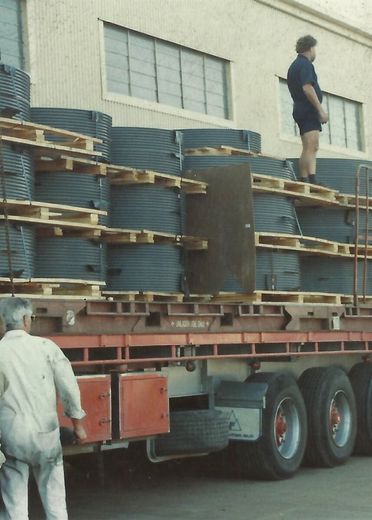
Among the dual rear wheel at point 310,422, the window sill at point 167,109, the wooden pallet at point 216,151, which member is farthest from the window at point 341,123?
the dual rear wheel at point 310,422

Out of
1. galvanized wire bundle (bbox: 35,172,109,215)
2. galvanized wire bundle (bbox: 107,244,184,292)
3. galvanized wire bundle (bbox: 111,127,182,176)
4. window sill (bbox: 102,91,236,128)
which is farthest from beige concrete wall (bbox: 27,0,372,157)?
galvanized wire bundle (bbox: 35,172,109,215)

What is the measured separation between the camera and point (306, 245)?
Result: 12586 millimetres

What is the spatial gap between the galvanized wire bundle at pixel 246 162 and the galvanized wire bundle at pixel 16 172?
9.25ft

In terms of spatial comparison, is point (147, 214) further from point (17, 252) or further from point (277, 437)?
point (277, 437)

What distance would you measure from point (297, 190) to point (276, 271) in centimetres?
126

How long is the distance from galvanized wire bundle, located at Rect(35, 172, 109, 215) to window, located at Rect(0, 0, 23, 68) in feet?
16.8

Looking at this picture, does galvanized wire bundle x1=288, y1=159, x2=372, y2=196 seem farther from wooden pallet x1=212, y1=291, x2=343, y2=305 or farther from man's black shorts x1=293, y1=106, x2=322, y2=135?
wooden pallet x1=212, y1=291, x2=343, y2=305

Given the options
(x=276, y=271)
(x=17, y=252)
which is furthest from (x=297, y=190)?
(x=17, y=252)

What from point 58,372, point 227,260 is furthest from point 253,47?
point 58,372

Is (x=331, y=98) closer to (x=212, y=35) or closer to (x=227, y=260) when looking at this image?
(x=212, y=35)

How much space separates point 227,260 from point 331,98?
12.5m

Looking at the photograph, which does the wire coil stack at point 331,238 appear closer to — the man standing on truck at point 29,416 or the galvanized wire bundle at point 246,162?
the galvanized wire bundle at point 246,162

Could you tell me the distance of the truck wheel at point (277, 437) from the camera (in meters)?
10.6

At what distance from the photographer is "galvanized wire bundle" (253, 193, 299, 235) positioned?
1160 centimetres
